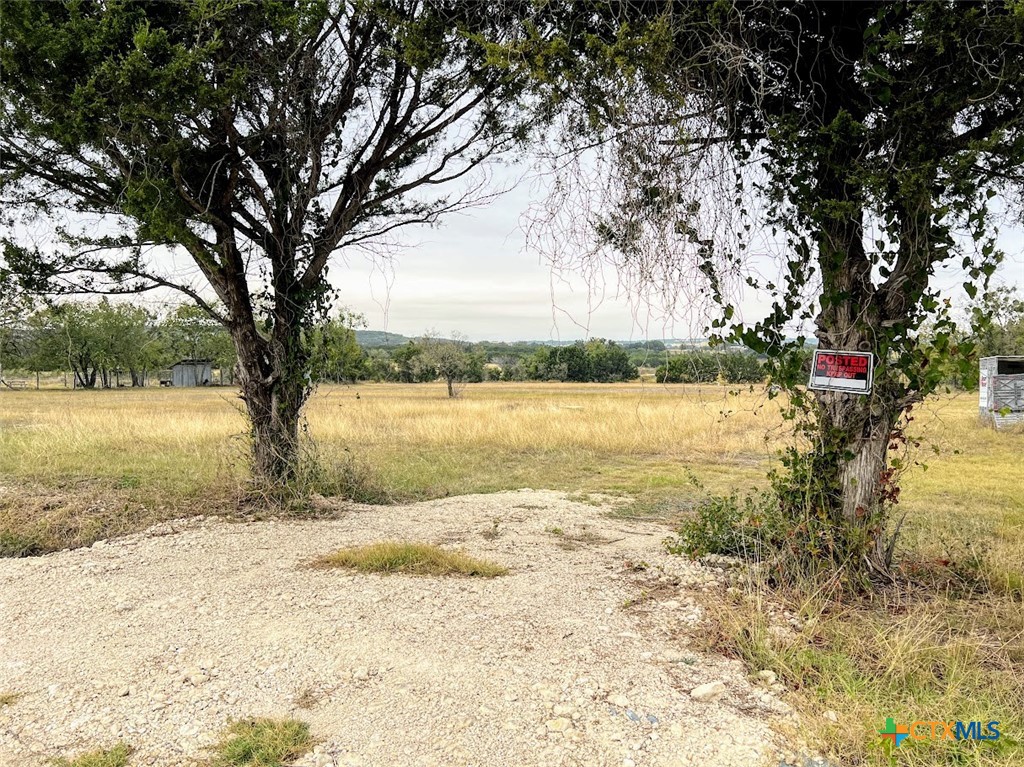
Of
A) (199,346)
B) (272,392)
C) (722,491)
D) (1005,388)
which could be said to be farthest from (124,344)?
(1005,388)

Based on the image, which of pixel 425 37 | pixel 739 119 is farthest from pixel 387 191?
pixel 739 119

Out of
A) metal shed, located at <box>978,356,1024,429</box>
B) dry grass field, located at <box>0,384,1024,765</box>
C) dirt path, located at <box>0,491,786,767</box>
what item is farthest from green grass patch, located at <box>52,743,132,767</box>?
metal shed, located at <box>978,356,1024,429</box>

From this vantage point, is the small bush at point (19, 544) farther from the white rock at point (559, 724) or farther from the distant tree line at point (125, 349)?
the distant tree line at point (125, 349)

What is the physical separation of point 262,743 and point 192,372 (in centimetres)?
8302

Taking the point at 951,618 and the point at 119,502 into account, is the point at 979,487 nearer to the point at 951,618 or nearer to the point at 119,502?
the point at 951,618

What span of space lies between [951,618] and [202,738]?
442 cm

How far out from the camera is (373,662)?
363 cm

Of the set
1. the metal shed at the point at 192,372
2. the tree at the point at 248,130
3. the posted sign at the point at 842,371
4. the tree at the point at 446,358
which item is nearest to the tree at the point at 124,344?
the metal shed at the point at 192,372

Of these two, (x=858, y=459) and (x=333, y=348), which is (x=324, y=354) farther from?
(x=858, y=459)

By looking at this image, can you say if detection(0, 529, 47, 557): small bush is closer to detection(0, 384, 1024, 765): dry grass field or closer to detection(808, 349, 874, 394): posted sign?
detection(0, 384, 1024, 765): dry grass field

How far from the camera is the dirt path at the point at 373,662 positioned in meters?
2.88

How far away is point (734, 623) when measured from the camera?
3.88 metres

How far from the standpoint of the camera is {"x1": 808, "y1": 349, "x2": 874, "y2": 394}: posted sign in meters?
4.28

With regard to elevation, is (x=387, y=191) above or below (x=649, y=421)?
above
